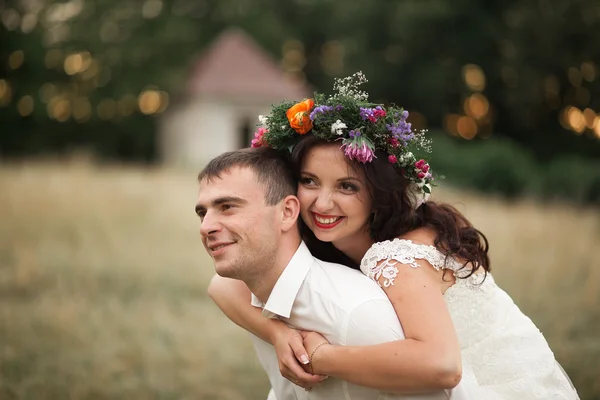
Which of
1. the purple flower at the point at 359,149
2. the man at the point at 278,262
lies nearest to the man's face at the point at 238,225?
the man at the point at 278,262

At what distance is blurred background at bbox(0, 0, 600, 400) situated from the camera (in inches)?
261

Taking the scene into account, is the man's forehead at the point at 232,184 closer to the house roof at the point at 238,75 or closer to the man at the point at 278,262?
the man at the point at 278,262

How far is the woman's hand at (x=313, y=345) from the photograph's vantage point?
2811 millimetres

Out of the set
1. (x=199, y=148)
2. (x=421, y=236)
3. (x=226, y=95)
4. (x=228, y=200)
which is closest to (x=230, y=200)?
(x=228, y=200)

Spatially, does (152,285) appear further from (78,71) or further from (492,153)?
(78,71)

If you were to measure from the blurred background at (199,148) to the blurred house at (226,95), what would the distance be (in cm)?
12

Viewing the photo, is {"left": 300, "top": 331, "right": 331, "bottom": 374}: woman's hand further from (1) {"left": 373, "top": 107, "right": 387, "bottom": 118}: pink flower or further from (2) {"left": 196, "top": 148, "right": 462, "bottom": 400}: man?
(1) {"left": 373, "top": 107, "right": 387, "bottom": 118}: pink flower

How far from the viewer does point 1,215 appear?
11539 millimetres

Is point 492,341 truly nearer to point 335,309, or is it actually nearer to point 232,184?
point 335,309

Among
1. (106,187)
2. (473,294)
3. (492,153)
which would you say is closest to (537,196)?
(492,153)

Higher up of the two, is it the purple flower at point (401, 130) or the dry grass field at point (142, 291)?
the purple flower at point (401, 130)

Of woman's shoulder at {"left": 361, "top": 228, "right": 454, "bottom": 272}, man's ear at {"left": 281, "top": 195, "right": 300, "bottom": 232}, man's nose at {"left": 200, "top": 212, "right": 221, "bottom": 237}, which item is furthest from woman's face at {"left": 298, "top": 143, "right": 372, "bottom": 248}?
man's nose at {"left": 200, "top": 212, "right": 221, "bottom": 237}

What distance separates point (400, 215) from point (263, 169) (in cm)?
76

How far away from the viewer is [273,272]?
9.95 ft
